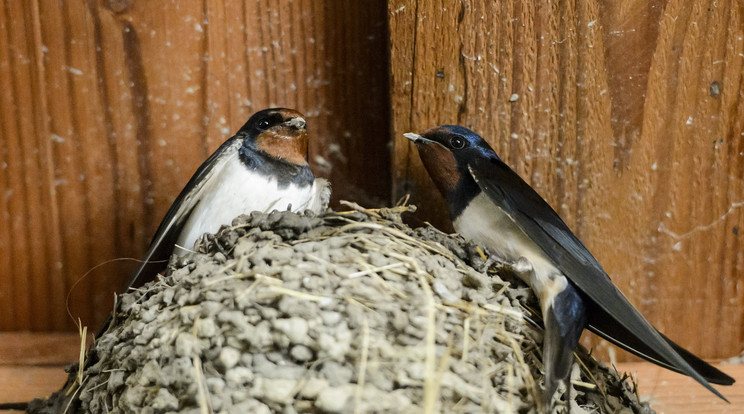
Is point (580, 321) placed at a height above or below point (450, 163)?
below

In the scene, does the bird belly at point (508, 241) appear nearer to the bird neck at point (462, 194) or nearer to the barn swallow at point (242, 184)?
the bird neck at point (462, 194)

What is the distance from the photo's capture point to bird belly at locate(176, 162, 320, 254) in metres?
1.33

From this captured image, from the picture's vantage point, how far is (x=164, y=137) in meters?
1.43

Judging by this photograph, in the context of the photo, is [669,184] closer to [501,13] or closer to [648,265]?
[648,265]

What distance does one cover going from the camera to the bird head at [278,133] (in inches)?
52.6

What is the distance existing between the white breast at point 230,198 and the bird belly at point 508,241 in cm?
35

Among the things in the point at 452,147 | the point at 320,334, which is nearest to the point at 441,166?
the point at 452,147

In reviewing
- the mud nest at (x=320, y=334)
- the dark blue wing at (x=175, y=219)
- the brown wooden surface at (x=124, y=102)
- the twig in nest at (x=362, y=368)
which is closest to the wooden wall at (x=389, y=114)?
the brown wooden surface at (x=124, y=102)

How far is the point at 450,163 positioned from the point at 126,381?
744 millimetres

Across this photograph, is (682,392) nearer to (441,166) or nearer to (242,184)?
(441,166)

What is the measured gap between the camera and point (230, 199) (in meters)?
1.33

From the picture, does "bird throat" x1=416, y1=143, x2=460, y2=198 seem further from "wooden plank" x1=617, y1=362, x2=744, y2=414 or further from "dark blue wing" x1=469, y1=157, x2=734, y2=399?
"wooden plank" x1=617, y1=362, x2=744, y2=414

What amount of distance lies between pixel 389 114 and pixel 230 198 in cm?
40

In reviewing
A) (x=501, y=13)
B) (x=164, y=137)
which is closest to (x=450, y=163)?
(x=501, y=13)
